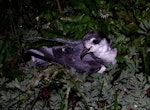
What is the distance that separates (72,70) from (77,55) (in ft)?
0.61

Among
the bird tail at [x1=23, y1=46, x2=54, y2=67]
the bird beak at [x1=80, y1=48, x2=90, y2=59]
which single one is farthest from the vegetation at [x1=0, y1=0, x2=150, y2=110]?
the bird beak at [x1=80, y1=48, x2=90, y2=59]

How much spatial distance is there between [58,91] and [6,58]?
23.8 inches

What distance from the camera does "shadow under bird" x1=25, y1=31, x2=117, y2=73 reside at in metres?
1.96

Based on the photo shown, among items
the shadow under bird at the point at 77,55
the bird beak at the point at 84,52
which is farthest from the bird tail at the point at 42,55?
the bird beak at the point at 84,52

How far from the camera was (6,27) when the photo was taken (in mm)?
2672

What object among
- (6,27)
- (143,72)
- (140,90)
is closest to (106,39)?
(143,72)

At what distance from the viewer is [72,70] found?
1823mm

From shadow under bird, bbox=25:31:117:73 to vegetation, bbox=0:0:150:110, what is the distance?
0.10m

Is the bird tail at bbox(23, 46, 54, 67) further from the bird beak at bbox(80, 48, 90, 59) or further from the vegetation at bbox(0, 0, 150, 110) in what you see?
the bird beak at bbox(80, 48, 90, 59)

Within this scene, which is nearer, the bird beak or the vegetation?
the vegetation

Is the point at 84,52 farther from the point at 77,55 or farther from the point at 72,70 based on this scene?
the point at 72,70

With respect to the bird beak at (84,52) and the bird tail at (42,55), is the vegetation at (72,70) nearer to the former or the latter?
the bird tail at (42,55)

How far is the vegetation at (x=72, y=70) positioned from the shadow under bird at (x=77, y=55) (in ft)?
0.32

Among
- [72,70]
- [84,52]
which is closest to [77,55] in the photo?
[84,52]
